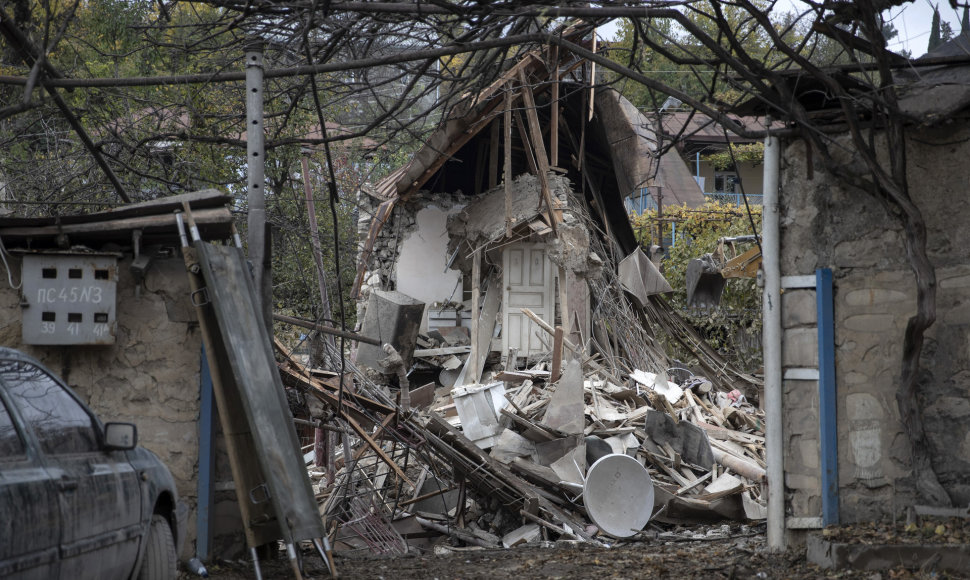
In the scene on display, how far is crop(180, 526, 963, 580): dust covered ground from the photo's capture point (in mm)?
5848

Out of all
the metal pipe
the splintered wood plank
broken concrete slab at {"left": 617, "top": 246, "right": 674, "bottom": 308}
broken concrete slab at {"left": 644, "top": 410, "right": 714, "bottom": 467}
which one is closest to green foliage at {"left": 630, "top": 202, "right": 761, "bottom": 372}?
broken concrete slab at {"left": 617, "top": 246, "right": 674, "bottom": 308}

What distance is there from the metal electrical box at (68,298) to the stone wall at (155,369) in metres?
0.16

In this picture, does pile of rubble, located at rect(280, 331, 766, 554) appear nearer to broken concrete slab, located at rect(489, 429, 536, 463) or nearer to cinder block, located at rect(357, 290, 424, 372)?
broken concrete slab, located at rect(489, 429, 536, 463)

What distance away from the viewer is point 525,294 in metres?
16.8

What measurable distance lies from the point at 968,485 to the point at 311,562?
4.75m

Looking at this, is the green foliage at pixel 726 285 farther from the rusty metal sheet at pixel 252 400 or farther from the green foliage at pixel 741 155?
the rusty metal sheet at pixel 252 400

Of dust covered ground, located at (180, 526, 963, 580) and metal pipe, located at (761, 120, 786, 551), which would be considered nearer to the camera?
dust covered ground, located at (180, 526, 963, 580)

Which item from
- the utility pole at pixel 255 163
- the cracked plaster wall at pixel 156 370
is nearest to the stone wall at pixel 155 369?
the cracked plaster wall at pixel 156 370

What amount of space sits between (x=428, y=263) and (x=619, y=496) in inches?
377

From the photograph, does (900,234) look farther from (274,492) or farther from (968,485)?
(274,492)

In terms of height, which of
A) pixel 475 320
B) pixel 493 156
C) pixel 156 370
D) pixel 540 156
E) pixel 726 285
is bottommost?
pixel 156 370

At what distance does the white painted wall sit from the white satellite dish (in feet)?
29.8

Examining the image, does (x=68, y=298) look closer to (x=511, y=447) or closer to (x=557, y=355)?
(x=511, y=447)

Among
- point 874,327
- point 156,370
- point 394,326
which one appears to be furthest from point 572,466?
point 394,326
